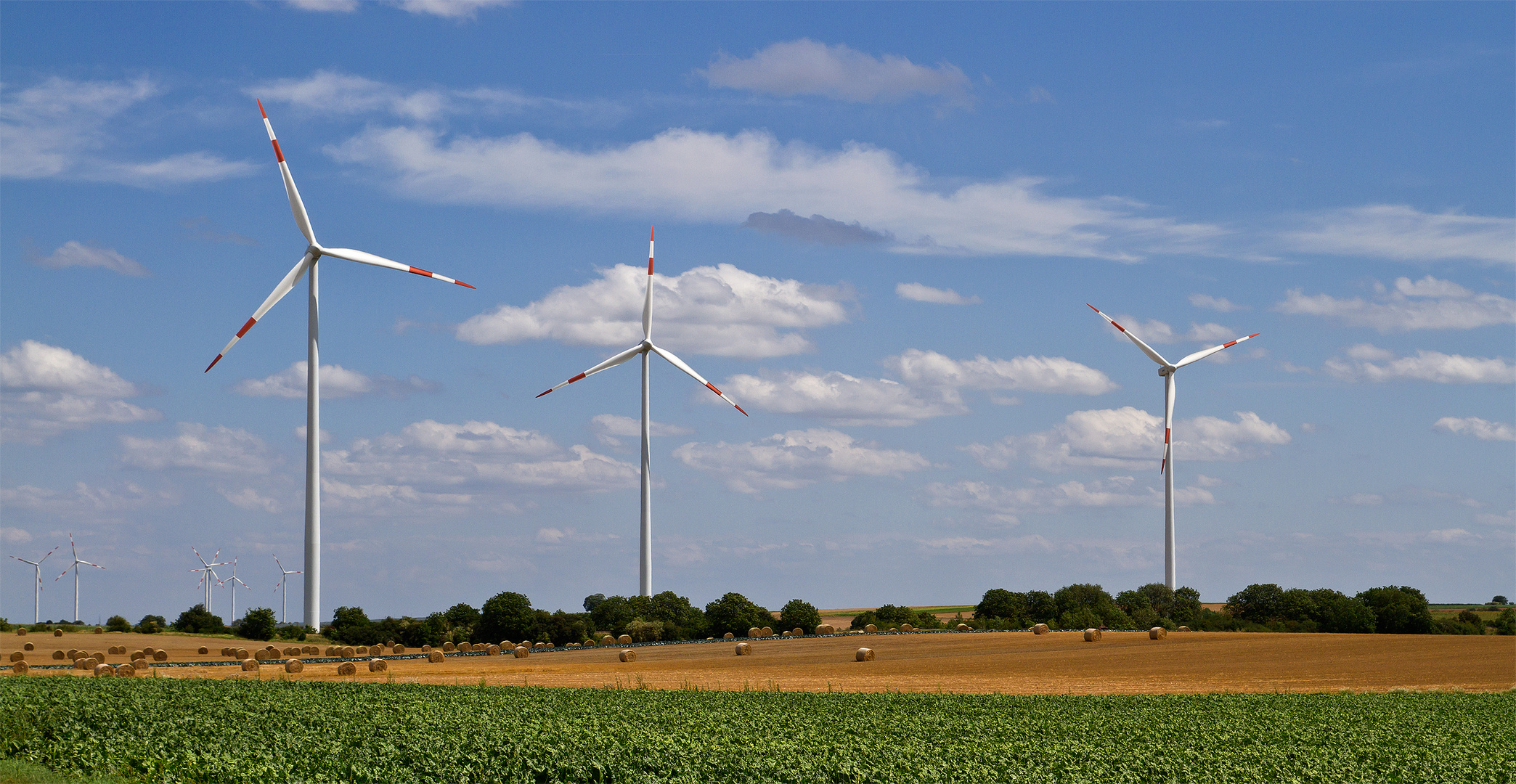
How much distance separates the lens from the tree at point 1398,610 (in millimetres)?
96688

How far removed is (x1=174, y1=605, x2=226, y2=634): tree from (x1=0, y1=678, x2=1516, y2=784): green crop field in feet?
234

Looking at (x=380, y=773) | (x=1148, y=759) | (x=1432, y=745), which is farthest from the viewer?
(x=1432, y=745)

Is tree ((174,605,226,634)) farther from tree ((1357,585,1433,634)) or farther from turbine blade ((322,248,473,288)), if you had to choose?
tree ((1357,585,1433,634))

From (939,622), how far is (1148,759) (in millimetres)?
80150

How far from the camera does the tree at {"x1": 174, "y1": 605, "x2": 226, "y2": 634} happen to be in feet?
342

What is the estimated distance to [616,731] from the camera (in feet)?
85.9

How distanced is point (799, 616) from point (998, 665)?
31665 millimetres

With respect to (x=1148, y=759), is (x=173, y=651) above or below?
below

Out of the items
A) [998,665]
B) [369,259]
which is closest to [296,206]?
[369,259]

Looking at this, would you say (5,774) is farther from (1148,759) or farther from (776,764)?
(1148,759)

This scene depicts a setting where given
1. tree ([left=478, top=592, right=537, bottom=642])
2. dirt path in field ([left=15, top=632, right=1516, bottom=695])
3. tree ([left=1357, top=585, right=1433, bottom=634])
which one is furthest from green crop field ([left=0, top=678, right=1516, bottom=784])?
tree ([left=1357, top=585, right=1433, bottom=634])

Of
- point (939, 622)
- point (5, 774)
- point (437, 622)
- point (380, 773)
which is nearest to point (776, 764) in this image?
point (380, 773)

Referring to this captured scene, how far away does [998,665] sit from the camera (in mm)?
64812

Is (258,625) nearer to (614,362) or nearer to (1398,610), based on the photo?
(614,362)
